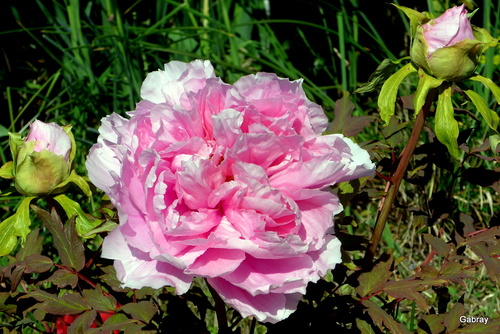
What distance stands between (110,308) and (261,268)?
0.88 ft

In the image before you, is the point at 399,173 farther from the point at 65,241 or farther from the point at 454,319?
the point at 65,241

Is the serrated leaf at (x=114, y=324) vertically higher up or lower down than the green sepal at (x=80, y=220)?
lower down

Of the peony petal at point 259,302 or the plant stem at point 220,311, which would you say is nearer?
the peony petal at point 259,302

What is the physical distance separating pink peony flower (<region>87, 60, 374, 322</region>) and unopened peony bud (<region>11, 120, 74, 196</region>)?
0.52ft

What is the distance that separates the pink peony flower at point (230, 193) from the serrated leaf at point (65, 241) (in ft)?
0.56

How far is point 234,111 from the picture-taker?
696mm

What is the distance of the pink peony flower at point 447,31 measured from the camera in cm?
80

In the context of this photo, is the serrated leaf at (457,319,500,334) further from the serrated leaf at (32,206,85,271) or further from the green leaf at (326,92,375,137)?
the serrated leaf at (32,206,85,271)

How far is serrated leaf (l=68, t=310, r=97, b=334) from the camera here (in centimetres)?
83

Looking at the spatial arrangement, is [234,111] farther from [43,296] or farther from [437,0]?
[437,0]

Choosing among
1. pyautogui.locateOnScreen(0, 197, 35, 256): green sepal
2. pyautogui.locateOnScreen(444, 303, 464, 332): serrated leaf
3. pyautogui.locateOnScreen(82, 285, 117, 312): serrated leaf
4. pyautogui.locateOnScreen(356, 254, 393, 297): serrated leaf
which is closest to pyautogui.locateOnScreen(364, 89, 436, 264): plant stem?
pyautogui.locateOnScreen(356, 254, 393, 297): serrated leaf

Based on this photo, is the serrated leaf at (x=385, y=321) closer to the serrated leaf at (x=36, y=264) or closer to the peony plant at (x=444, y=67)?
the peony plant at (x=444, y=67)

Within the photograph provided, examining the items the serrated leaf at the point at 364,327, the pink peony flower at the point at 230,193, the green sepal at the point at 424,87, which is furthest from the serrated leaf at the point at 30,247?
the green sepal at the point at 424,87

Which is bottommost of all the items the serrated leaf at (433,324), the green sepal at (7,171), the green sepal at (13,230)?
the serrated leaf at (433,324)
